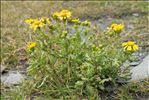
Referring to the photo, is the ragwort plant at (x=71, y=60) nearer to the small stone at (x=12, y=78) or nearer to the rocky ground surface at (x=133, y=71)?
the rocky ground surface at (x=133, y=71)

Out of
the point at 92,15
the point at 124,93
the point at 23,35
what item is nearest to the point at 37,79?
the point at 124,93

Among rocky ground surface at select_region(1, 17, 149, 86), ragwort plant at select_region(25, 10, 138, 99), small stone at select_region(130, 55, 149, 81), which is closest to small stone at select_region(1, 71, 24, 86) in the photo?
rocky ground surface at select_region(1, 17, 149, 86)

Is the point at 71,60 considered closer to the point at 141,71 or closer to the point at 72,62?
the point at 72,62

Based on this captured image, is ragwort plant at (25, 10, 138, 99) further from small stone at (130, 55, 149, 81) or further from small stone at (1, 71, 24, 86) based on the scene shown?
small stone at (1, 71, 24, 86)

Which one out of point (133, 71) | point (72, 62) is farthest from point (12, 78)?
point (133, 71)

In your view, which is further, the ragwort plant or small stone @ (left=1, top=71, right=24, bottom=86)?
small stone @ (left=1, top=71, right=24, bottom=86)

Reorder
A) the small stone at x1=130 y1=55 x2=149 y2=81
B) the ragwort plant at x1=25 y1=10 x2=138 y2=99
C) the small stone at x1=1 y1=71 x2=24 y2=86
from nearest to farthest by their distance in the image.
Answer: the ragwort plant at x1=25 y1=10 x2=138 y2=99 → the small stone at x1=130 y1=55 x2=149 y2=81 → the small stone at x1=1 y1=71 x2=24 y2=86

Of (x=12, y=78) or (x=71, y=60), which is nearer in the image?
(x=71, y=60)

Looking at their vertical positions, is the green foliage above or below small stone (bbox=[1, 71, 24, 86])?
above

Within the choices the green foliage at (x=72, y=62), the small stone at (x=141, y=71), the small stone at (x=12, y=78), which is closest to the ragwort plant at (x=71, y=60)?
the green foliage at (x=72, y=62)
